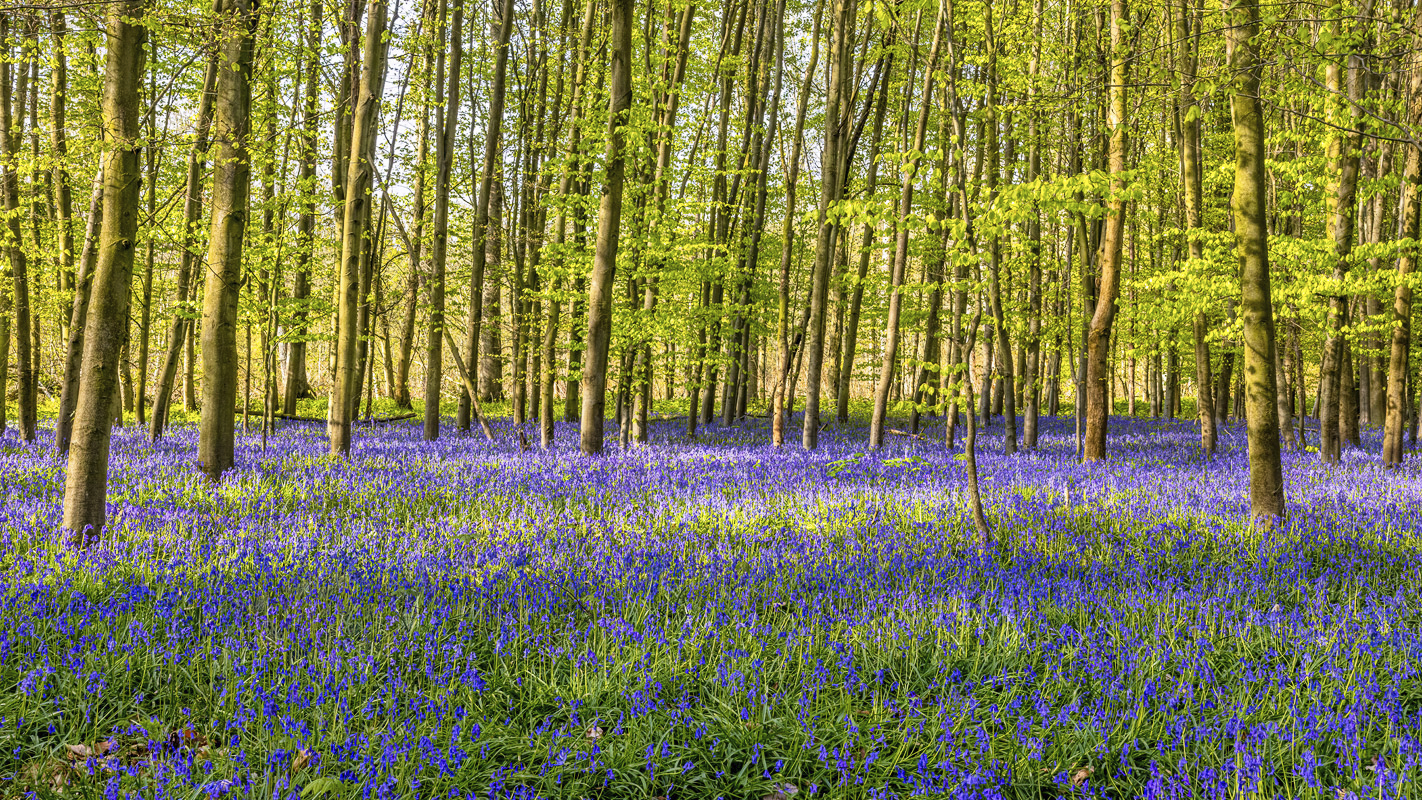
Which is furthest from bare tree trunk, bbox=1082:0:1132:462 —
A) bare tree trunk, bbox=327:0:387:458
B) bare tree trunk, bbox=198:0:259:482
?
bare tree trunk, bbox=198:0:259:482

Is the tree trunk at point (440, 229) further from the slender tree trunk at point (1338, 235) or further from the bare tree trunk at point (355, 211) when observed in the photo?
the slender tree trunk at point (1338, 235)

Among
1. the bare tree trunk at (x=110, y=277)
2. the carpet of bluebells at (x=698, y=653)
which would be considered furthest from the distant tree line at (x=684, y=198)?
the carpet of bluebells at (x=698, y=653)

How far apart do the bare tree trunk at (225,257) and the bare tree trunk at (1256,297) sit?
8.90 meters

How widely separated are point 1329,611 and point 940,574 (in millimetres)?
2255

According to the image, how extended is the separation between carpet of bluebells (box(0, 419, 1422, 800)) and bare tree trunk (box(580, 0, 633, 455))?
424 cm

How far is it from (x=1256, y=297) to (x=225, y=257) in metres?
9.46

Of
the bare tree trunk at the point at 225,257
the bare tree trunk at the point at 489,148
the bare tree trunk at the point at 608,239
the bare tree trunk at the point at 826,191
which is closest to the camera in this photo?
the bare tree trunk at the point at 225,257

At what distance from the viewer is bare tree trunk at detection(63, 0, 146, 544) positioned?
15.3 ft

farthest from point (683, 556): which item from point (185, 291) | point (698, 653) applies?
point (185, 291)

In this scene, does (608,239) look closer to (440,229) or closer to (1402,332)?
(440,229)

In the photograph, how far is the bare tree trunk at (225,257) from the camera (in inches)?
283

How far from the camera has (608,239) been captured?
34.2 feet

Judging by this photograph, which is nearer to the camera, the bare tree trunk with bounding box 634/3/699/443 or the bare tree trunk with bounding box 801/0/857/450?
the bare tree trunk with bounding box 801/0/857/450

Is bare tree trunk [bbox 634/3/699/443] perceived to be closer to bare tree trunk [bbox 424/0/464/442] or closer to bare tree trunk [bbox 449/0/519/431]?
bare tree trunk [bbox 449/0/519/431]
